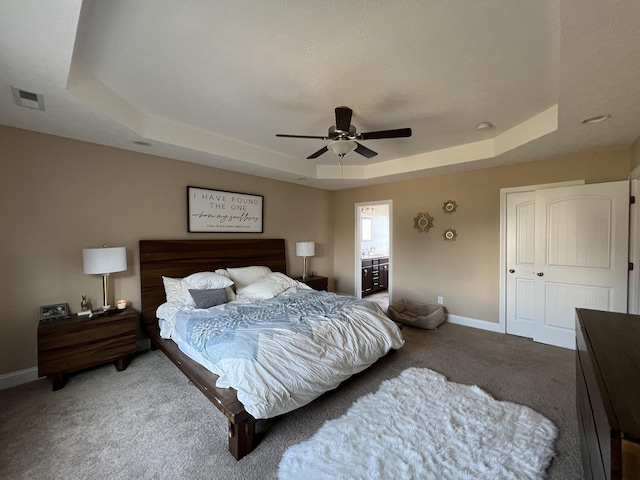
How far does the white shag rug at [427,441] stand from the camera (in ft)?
5.10

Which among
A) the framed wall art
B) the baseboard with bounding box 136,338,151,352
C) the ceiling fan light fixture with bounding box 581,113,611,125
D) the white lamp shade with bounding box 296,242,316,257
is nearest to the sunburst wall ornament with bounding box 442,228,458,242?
the ceiling fan light fixture with bounding box 581,113,611,125

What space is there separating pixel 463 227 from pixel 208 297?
3.88 m

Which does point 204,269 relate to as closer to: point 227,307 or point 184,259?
point 184,259

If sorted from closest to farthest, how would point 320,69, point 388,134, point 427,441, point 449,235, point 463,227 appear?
1. point 427,441
2. point 320,69
3. point 388,134
4. point 463,227
5. point 449,235

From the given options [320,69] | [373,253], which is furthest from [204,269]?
[373,253]

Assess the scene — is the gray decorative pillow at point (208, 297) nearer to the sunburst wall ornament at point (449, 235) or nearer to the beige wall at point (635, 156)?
the sunburst wall ornament at point (449, 235)

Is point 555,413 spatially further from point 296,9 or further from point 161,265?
point 161,265

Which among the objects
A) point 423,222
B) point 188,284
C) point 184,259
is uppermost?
point 423,222

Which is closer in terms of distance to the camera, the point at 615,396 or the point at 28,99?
the point at 615,396

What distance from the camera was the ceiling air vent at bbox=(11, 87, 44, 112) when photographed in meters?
1.99

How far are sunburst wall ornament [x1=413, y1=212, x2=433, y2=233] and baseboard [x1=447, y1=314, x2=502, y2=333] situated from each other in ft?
4.95

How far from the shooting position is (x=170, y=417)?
209 cm

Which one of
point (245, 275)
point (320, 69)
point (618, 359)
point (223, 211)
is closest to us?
point (618, 359)

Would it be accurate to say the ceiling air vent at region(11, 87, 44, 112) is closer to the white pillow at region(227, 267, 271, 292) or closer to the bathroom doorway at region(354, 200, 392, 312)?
the white pillow at region(227, 267, 271, 292)
